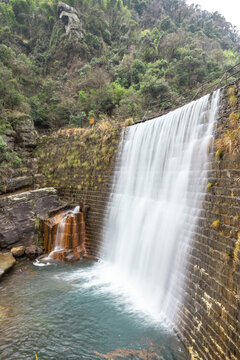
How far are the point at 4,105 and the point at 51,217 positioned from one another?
9321 mm

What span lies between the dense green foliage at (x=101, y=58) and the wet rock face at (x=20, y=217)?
5205 millimetres

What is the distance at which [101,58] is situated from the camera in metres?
28.7

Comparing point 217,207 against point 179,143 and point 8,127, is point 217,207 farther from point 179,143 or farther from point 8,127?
point 8,127

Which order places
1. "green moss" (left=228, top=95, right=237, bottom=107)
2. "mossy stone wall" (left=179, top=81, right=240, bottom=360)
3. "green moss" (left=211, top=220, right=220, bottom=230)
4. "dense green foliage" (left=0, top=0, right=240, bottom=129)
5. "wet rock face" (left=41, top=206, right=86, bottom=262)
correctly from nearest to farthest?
"mossy stone wall" (left=179, top=81, right=240, bottom=360)
"green moss" (left=211, top=220, right=220, bottom=230)
"green moss" (left=228, top=95, right=237, bottom=107)
"wet rock face" (left=41, top=206, right=86, bottom=262)
"dense green foliage" (left=0, top=0, right=240, bottom=129)

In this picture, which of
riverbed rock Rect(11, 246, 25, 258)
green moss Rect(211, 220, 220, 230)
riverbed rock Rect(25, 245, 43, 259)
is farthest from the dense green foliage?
green moss Rect(211, 220, 220, 230)

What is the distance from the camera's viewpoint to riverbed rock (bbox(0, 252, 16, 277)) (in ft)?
28.3

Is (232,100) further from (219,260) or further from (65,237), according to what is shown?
(65,237)

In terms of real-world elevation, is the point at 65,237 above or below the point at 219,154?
below

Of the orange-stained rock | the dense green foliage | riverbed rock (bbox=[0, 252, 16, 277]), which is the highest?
the dense green foliage

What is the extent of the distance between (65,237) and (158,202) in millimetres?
5227

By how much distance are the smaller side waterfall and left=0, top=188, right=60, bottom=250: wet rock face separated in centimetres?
94

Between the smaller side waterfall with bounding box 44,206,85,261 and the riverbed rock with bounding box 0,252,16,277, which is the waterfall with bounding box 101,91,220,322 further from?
the riverbed rock with bounding box 0,252,16,277

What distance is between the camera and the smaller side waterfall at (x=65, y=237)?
10477 millimetres

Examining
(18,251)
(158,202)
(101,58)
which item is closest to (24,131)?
(18,251)
